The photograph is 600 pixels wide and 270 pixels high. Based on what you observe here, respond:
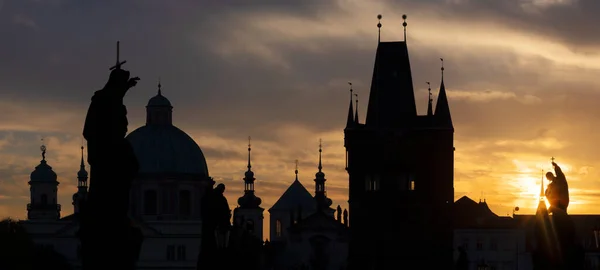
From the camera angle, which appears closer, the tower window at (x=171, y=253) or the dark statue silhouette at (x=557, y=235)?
the dark statue silhouette at (x=557, y=235)

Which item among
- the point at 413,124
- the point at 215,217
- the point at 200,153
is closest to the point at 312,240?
the point at 200,153

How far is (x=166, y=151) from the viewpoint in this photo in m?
178

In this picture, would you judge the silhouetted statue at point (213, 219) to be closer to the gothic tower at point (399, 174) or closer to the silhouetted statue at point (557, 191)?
the silhouetted statue at point (557, 191)

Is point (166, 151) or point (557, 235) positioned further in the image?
point (166, 151)

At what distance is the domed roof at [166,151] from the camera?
6969 inches

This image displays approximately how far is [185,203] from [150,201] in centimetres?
361

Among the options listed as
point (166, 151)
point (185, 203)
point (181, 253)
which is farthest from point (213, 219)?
point (166, 151)

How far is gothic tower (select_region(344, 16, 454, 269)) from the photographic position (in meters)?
148

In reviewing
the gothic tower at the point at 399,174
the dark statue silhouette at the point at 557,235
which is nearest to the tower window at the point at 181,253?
the gothic tower at the point at 399,174

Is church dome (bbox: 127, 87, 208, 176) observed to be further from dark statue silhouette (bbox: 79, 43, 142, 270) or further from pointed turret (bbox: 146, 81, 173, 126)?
dark statue silhouette (bbox: 79, 43, 142, 270)

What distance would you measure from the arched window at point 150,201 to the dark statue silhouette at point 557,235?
150 meters

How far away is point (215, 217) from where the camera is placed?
100.0 ft

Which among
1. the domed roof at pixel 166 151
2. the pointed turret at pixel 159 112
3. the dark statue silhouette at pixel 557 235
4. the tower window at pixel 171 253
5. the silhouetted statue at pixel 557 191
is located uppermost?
the pointed turret at pixel 159 112

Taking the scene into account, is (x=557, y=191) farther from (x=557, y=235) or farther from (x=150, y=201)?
(x=150, y=201)
